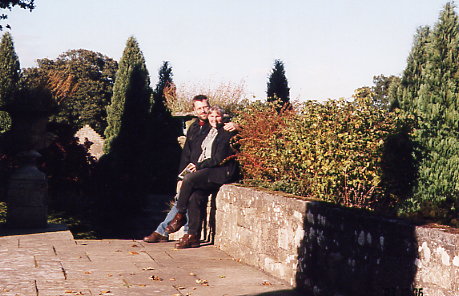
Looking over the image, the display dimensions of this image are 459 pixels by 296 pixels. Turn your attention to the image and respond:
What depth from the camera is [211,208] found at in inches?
354

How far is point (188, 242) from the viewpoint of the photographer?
27.6ft

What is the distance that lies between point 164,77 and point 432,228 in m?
31.8

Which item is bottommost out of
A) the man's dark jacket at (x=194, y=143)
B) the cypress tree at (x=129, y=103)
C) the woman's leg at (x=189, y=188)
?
the woman's leg at (x=189, y=188)

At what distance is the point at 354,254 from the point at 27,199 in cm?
624

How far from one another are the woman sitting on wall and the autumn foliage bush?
284 millimetres

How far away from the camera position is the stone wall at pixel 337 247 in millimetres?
4246

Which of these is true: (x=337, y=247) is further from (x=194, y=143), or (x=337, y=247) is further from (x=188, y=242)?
(x=194, y=143)

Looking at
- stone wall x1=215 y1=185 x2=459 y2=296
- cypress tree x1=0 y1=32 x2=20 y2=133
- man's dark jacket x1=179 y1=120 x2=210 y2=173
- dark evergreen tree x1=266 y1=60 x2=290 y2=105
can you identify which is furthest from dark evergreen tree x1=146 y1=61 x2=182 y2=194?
cypress tree x1=0 y1=32 x2=20 y2=133

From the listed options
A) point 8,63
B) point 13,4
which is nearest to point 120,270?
point 13,4

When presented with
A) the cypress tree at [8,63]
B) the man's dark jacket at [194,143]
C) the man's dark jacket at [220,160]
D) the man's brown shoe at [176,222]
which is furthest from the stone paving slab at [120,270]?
the cypress tree at [8,63]

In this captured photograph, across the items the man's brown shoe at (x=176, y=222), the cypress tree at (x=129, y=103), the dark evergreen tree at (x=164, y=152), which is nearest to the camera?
the man's brown shoe at (x=176, y=222)

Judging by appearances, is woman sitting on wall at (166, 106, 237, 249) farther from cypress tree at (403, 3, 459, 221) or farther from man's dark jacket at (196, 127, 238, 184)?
cypress tree at (403, 3, 459, 221)

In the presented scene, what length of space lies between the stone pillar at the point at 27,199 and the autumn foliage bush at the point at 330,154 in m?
3.38

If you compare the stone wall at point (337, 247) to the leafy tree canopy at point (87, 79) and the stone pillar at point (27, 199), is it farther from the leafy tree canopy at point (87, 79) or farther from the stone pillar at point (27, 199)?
the leafy tree canopy at point (87, 79)
